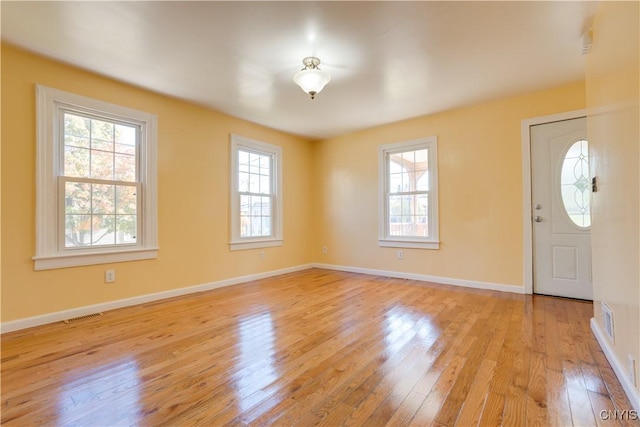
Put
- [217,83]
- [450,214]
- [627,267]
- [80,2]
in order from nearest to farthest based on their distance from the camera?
[627,267], [80,2], [217,83], [450,214]

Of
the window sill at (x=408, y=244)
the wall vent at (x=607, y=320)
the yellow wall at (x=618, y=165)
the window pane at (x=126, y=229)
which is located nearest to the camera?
the yellow wall at (x=618, y=165)

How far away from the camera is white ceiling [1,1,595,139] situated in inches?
84.7

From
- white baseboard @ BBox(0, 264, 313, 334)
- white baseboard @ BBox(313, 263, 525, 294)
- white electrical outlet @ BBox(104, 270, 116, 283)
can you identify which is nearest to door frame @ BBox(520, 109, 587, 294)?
white baseboard @ BBox(313, 263, 525, 294)

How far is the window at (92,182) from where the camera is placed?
9.08 feet

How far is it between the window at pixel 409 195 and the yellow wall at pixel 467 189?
111 millimetres

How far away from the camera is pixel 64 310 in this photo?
285cm

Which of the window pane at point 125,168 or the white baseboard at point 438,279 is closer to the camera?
the window pane at point 125,168

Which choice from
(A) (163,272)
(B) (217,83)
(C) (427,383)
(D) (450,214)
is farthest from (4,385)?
(D) (450,214)

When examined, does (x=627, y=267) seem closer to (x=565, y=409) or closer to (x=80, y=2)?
(x=565, y=409)

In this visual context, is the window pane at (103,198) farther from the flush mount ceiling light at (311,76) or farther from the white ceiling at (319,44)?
the flush mount ceiling light at (311,76)

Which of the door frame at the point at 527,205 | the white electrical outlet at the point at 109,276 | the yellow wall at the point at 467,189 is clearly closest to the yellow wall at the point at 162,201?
the white electrical outlet at the point at 109,276

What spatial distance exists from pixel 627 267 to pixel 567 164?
2.40 meters

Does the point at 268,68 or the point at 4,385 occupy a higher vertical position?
the point at 268,68

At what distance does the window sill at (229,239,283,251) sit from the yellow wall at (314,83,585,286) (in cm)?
131
